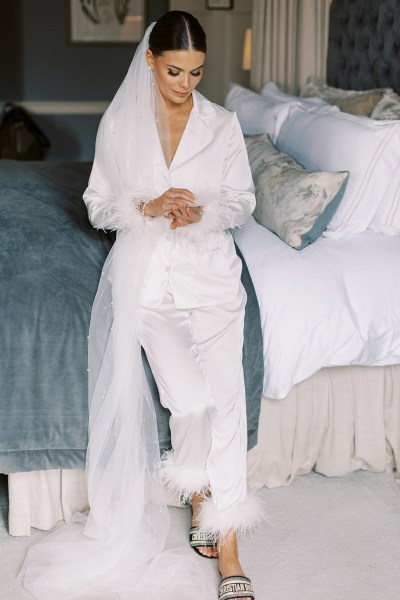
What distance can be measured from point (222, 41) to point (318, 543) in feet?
15.1

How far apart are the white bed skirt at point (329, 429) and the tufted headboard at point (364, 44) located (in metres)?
1.47

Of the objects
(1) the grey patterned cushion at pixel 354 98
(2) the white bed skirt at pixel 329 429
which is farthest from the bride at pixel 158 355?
(1) the grey patterned cushion at pixel 354 98

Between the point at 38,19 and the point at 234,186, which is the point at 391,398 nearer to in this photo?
the point at 234,186

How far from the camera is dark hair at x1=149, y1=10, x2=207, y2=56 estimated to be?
2.24 metres

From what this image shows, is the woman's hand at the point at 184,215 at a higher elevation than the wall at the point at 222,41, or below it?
below

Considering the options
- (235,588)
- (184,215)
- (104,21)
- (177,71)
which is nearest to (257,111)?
(177,71)

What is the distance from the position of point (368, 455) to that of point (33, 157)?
423 centimetres

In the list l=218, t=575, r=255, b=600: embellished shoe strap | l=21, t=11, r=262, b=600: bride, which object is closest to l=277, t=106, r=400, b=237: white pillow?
l=21, t=11, r=262, b=600: bride

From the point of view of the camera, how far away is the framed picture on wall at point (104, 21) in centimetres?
636

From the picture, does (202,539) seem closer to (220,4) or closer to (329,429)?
(329,429)

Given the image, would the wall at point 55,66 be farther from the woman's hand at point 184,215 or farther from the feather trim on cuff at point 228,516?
the feather trim on cuff at point 228,516

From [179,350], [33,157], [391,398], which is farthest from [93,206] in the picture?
[33,157]

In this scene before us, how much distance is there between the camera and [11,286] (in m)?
2.48

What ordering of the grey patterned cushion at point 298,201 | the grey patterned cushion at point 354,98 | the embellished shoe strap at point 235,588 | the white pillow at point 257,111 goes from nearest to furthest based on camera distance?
the embellished shoe strap at point 235,588
the grey patterned cushion at point 298,201
the grey patterned cushion at point 354,98
the white pillow at point 257,111
